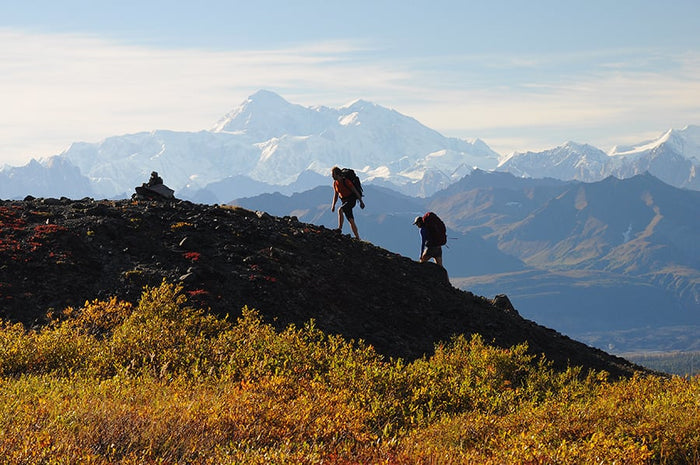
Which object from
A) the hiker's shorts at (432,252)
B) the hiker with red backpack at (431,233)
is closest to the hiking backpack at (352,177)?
the hiker with red backpack at (431,233)

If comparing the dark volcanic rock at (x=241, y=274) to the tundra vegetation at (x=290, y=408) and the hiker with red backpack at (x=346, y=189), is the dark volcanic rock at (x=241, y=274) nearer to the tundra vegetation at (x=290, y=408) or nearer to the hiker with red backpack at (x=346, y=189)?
the hiker with red backpack at (x=346, y=189)

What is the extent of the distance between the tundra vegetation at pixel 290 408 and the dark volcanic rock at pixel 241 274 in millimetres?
5162

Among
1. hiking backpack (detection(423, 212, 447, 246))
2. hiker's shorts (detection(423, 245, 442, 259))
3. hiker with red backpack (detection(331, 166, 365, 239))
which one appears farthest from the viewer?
hiker's shorts (detection(423, 245, 442, 259))

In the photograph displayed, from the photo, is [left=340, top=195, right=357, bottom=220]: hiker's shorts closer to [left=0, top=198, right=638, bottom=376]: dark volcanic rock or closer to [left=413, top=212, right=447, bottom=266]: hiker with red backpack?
[left=0, top=198, right=638, bottom=376]: dark volcanic rock

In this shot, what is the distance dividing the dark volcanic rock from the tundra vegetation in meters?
5.16

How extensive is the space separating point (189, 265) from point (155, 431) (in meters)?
15.0

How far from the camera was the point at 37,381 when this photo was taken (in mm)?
12266

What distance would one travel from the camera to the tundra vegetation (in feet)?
31.2

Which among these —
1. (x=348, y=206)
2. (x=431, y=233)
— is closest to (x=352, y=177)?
(x=348, y=206)

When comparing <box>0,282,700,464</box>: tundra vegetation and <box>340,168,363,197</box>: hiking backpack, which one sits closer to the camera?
<box>0,282,700,464</box>: tundra vegetation

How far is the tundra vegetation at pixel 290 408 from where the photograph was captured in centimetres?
951

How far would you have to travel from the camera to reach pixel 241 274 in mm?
24266

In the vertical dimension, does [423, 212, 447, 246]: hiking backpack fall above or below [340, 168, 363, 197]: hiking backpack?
below

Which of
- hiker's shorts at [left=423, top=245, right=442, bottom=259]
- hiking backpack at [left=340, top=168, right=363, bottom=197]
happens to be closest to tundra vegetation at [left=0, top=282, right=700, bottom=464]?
hiker's shorts at [left=423, top=245, right=442, bottom=259]
